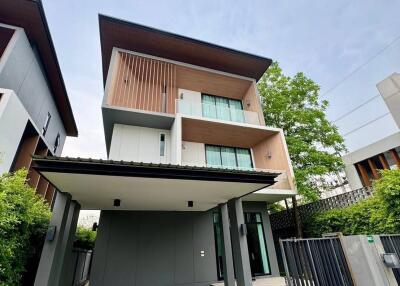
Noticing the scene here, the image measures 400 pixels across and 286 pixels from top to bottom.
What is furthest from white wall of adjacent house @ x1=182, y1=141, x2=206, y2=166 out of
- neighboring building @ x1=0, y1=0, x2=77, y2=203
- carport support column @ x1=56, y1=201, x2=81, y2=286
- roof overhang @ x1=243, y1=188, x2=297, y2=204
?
neighboring building @ x1=0, y1=0, x2=77, y2=203

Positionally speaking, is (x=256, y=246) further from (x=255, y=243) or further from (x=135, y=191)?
(x=135, y=191)

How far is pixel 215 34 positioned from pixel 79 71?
32.0ft

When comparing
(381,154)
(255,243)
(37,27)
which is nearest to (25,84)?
(37,27)

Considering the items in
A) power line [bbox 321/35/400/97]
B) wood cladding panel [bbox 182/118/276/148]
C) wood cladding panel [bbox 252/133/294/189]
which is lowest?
wood cladding panel [bbox 252/133/294/189]

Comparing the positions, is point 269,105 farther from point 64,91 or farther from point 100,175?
point 64,91

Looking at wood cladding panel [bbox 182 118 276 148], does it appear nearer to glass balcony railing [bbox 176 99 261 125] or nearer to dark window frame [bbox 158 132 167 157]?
glass balcony railing [bbox 176 99 261 125]

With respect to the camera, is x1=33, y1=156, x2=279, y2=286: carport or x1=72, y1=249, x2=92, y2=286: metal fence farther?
x1=72, y1=249, x2=92, y2=286: metal fence

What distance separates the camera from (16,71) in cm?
876

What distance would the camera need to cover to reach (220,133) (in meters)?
10.5

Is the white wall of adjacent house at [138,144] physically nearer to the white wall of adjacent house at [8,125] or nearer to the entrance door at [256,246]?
the white wall of adjacent house at [8,125]

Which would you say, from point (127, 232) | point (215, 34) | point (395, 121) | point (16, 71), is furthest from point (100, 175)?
point (395, 121)

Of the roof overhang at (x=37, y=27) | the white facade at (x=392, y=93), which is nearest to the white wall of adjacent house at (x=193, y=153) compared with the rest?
the roof overhang at (x=37, y=27)

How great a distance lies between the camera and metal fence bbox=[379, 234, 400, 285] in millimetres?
4410

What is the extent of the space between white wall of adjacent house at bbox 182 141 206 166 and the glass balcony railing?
5.41 feet
